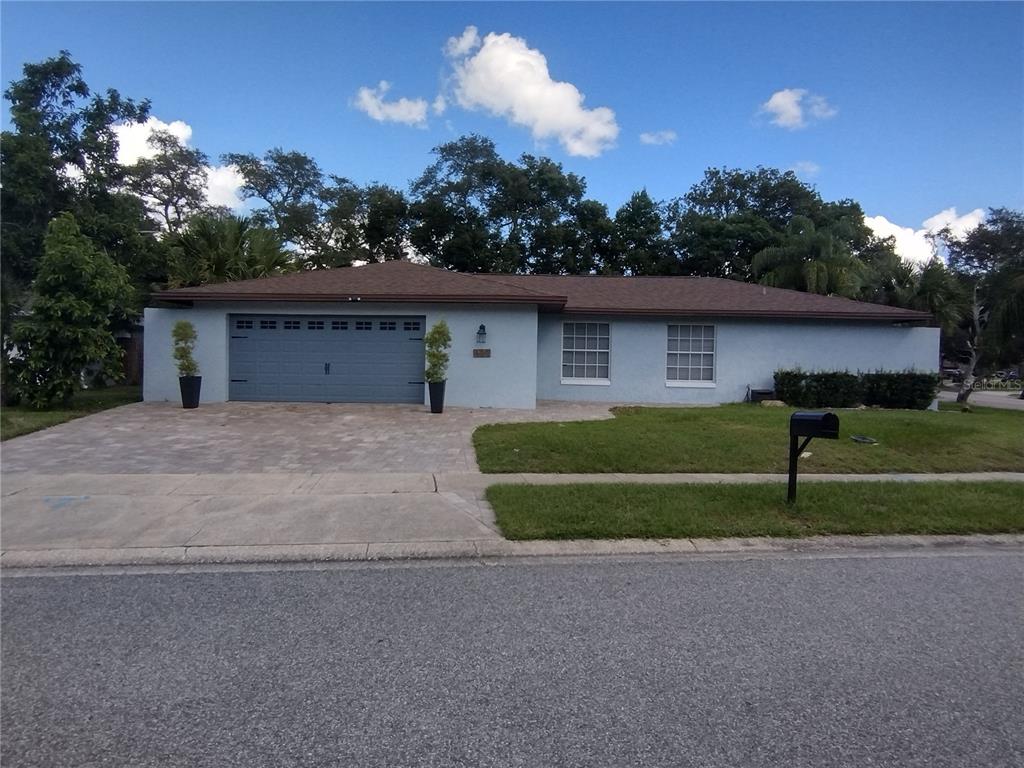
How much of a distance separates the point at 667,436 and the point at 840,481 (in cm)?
290

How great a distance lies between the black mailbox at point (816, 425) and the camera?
6320 millimetres

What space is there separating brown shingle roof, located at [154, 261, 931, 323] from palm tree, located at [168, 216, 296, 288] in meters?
2.65

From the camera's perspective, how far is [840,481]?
320 inches

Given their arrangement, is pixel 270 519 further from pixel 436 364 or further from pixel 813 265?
pixel 813 265

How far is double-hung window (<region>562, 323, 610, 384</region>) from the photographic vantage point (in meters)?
16.8

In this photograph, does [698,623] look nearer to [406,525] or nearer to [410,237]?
[406,525]

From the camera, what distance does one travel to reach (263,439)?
10.8 m

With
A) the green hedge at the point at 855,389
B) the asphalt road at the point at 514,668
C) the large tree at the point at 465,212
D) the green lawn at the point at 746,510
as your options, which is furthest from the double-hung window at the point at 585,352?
the large tree at the point at 465,212

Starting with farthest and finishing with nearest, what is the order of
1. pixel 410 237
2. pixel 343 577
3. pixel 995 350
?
pixel 410 237, pixel 995 350, pixel 343 577

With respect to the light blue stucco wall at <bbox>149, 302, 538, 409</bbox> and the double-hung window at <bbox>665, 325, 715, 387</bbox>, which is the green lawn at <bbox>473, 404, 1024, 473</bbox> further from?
the double-hung window at <bbox>665, 325, 715, 387</bbox>

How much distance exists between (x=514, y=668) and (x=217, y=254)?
697 inches

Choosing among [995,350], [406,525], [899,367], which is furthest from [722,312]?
[406,525]

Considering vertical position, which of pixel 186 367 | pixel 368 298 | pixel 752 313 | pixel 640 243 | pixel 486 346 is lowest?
pixel 186 367

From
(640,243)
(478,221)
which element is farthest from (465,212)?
(640,243)
